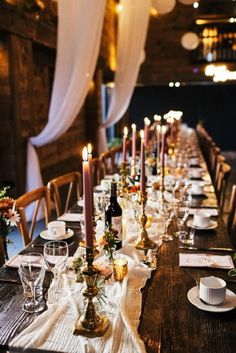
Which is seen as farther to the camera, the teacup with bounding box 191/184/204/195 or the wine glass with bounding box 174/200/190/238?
the teacup with bounding box 191/184/204/195

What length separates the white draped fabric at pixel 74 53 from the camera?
3523 millimetres

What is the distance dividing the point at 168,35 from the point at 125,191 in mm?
9916

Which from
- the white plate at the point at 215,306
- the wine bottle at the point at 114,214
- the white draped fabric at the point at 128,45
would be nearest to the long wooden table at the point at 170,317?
the white plate at the point at 215,306

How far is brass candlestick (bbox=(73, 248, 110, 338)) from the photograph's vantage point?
1.20 metres

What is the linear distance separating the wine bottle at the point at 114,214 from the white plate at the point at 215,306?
541 mm

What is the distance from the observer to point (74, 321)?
1.29m

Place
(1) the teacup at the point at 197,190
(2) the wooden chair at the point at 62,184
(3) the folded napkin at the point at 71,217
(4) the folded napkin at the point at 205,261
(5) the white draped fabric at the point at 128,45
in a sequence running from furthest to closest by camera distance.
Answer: (5) the white draped fabric at the point at 128,45 < (1) the teacup at the point at 197,190 < (2) the wooden chair at the point at 62,184 < (3) the folded napkin at the point at 71,217 < (4) the folded napkin at the point at 205,261

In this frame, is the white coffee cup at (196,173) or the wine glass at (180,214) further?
the white coffee cup at (196,173)

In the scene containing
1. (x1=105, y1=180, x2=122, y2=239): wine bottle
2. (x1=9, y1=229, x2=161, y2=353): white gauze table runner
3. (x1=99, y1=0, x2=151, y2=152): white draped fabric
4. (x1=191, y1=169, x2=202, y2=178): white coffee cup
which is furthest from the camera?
(x1=99, y1=0, x2=151, y2=152): white draped fabric

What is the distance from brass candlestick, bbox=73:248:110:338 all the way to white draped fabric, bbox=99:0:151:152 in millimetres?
4124

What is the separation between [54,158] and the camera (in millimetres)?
6535

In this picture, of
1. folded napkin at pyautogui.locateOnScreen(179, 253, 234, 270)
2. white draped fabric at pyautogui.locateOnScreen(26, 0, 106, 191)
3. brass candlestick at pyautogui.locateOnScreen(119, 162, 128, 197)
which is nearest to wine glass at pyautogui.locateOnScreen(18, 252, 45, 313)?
folded napkin at pyautogui.locateOnScreen(179, 253, 234, 270)

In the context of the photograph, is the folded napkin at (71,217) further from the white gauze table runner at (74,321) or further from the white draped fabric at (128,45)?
the white draped fabric at (128,45)

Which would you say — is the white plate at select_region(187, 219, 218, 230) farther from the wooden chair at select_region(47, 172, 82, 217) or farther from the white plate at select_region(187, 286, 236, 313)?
the wooden chair at select_region(47, 172, 82, 217)
